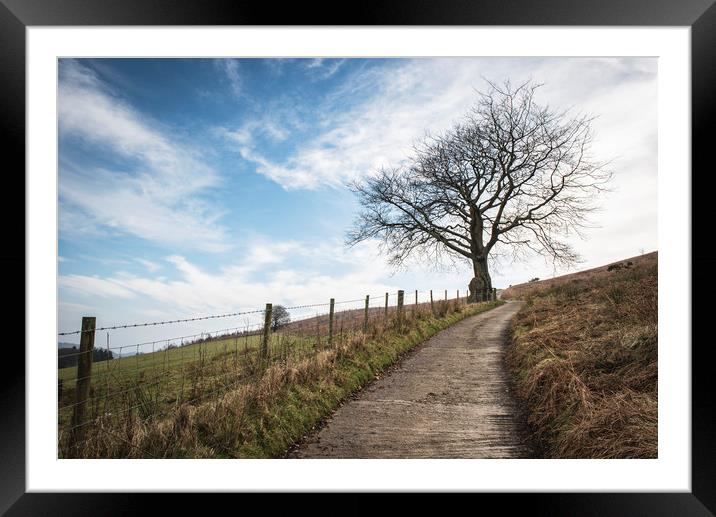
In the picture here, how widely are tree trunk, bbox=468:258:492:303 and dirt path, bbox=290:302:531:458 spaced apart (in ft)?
15.5

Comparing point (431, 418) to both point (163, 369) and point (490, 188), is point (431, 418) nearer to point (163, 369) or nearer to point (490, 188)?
point (163, 369)

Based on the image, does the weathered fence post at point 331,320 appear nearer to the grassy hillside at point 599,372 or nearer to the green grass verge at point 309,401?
the green grass verge at point 309,401

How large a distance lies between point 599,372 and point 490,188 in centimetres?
608

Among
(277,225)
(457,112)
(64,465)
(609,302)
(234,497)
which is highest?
(457,112)

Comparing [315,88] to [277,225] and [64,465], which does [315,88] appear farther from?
[64,465]

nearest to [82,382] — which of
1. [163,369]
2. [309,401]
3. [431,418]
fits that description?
[163,369]

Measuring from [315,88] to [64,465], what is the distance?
13.9 feet

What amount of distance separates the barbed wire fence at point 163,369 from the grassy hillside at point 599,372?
2387 mm

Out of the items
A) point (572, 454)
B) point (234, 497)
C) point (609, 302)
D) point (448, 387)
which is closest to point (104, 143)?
point (234, 497)

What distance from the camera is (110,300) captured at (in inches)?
150

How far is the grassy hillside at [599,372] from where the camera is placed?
2.95 meters

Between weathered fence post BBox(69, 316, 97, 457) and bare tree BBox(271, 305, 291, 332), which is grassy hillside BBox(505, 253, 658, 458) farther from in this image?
weathered fence post BBox(69, 316, 97, 457)
